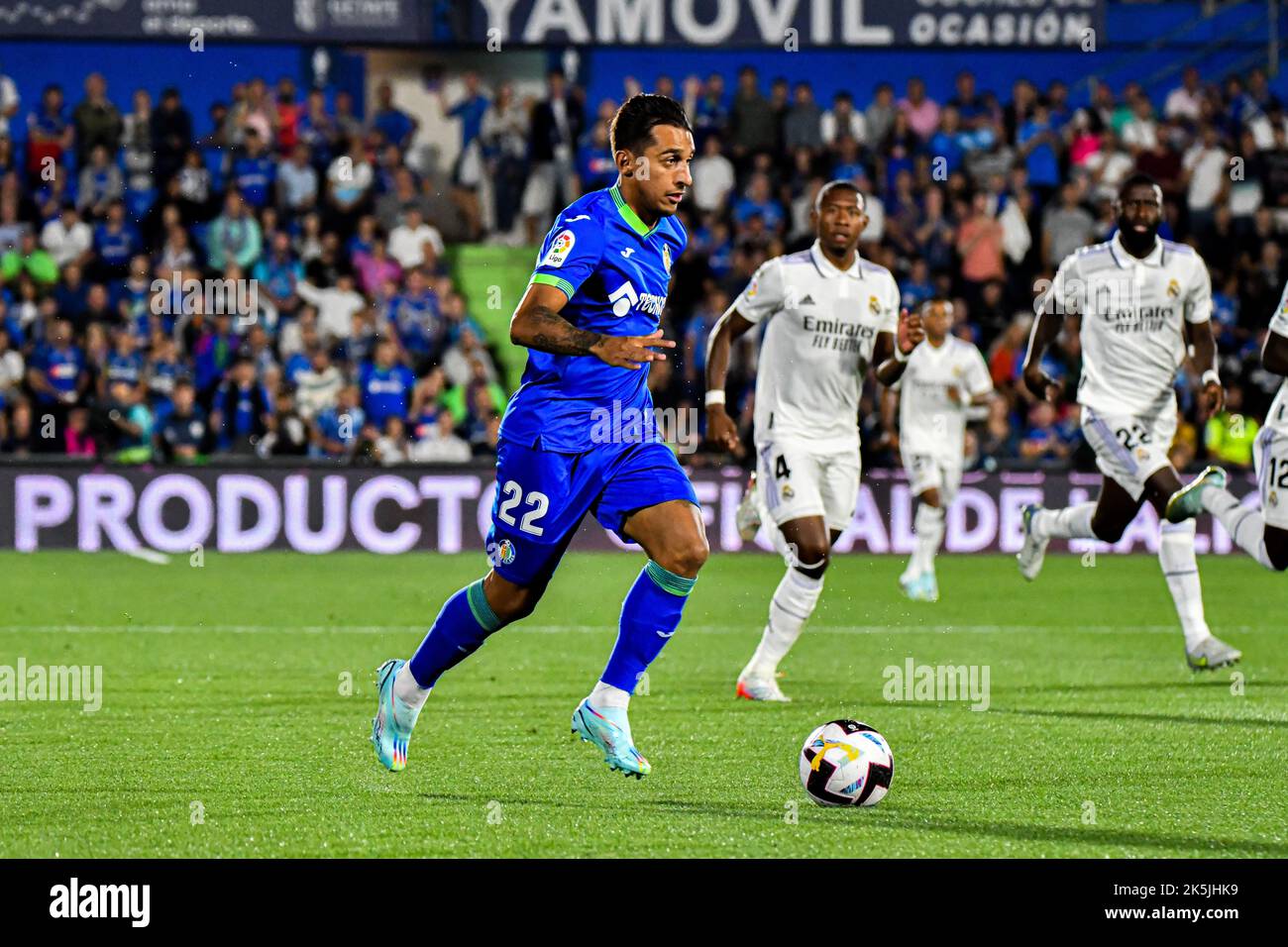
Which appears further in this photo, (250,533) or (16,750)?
(250,533)

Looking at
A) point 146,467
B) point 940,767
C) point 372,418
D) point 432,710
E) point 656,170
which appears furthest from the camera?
point 372,418

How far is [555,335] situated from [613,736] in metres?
1.26

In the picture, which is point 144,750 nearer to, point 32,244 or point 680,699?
point 680,699

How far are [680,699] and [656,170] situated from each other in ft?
10.7

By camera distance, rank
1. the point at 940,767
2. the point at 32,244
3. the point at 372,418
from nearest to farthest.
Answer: the point at 940,767
the point at 372,418
the point at 32,244

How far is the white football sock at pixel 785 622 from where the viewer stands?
8.94 m

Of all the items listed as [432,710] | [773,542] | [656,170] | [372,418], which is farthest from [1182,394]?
[656,170]

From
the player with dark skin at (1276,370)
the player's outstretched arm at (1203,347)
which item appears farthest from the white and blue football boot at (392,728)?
the player's outstretched arm at (1203,347)

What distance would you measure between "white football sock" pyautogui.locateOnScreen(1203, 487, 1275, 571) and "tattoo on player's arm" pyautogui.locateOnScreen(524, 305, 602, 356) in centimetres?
420

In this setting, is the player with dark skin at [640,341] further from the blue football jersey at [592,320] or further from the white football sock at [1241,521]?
the white football sock at [1241,521]

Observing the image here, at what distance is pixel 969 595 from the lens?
47.3 feet

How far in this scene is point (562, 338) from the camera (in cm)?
590
